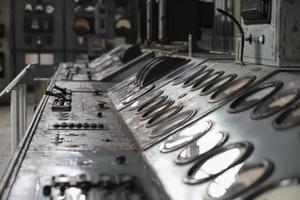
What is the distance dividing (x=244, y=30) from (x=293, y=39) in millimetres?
506

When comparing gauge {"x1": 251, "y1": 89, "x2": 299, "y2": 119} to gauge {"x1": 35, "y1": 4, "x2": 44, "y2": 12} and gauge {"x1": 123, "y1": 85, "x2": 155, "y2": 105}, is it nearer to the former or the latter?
gauge {"x1": 123, "y1": 85, "x2": 155, "y2": 105}

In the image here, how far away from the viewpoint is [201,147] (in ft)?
6.40

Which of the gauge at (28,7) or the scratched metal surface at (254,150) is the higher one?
the gauge at (28,7)

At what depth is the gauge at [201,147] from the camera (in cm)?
189

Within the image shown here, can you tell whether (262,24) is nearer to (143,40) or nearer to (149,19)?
(149,19)

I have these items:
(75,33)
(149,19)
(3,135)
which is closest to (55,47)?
(75,33)

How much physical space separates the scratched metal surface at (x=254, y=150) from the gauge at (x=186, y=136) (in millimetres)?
30

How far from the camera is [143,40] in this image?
775 centimetres

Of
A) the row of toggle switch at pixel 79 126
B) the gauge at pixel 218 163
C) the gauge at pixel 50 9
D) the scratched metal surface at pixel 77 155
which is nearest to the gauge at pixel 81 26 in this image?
the gauge at pixel 50 9

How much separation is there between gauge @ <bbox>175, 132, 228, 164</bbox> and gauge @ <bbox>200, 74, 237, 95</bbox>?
55cm

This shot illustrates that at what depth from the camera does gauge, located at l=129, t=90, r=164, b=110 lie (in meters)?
3.22

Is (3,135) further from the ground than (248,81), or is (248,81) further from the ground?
(248,81)

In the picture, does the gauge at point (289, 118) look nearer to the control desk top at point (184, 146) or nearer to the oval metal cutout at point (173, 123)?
the control desk top at point (184, 146)

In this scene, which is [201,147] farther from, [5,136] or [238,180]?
[5,136]
